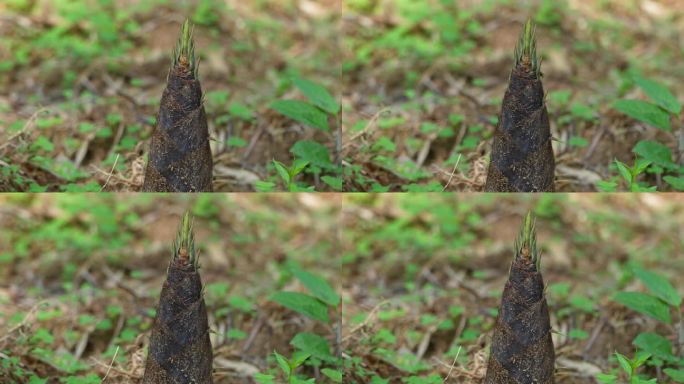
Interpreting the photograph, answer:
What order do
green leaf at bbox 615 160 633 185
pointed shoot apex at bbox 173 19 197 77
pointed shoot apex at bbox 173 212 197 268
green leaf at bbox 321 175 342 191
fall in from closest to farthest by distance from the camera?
pointed shoot apex at bbox 173 212 197 268, pointed shoot apex at bbox 173 19 197 77, green leaf at bbox 615 160 633 185, green leaf at bbox 321 175 342 191

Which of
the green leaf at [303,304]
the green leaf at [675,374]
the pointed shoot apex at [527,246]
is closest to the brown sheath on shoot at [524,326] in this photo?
the pointed shoot apex at [527,246]

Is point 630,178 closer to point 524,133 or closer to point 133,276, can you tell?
point 524,133

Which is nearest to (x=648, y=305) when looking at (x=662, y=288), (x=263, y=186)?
(x=662, y=288)

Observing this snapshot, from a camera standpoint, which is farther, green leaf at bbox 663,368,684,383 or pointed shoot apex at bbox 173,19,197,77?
green leaf at bbox 663,368,684,383

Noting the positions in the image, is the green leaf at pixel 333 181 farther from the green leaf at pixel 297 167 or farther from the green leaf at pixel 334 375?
the green leaf at pixel 334 375

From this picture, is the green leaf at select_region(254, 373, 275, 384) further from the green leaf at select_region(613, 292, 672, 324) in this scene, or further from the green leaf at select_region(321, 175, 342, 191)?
Result: the green leaf at select_region(613, 292, 672, 324)

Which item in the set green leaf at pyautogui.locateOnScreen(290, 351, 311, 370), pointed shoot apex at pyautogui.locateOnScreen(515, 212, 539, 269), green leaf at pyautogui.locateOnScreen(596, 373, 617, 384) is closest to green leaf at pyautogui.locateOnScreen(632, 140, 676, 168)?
pointed shoot apex at pyautogui.locateOnScreen(515, 212, 539, 269)
